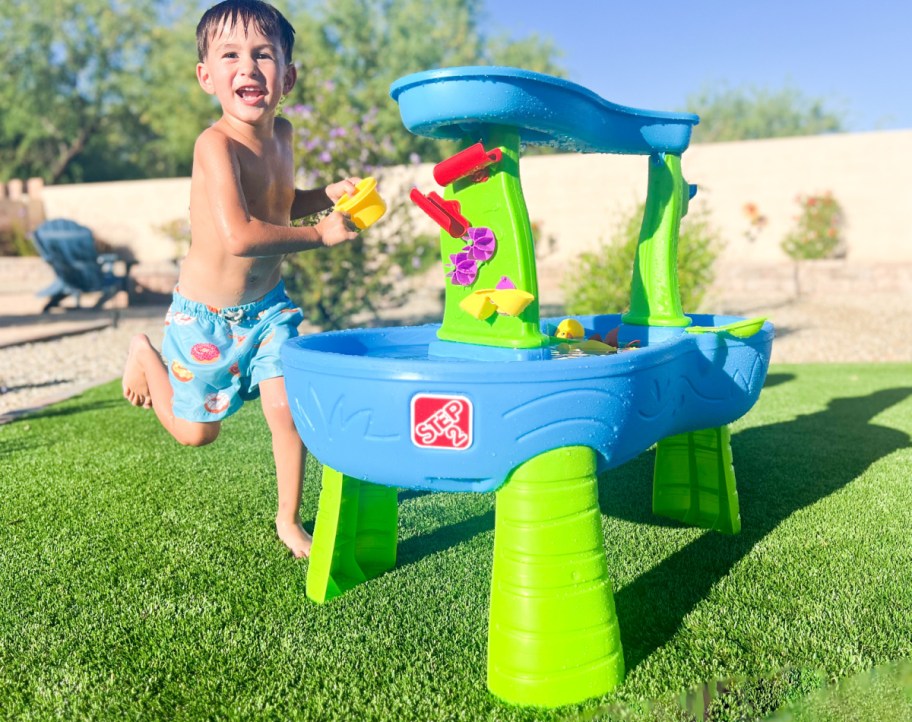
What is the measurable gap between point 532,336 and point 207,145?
39.6 inches

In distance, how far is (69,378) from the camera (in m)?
5.89

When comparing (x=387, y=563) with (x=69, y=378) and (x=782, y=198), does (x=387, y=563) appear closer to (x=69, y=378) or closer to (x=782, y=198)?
(x=69, y=378)

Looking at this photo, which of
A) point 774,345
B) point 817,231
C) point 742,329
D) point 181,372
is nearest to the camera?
point 742,329

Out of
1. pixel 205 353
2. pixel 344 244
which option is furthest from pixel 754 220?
pixel 205 353

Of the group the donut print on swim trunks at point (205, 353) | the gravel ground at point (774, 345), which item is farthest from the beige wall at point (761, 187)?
the donut print on swim trunks at point (205, 353)

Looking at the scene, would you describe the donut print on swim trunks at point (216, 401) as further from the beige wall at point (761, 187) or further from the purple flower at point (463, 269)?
the beige wall at point (761, 187)

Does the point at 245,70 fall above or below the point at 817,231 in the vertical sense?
above

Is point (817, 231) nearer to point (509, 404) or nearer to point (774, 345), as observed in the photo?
point (774, 345)

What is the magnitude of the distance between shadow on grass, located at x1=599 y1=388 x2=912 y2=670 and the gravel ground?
235 cm

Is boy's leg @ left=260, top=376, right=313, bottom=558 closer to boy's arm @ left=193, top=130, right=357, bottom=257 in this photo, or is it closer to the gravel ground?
boy's arm @ left=193, top=130, right=357, bottom=257

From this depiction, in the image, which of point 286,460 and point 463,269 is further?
point 286,460

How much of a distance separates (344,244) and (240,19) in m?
4.89

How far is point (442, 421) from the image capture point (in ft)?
5.47

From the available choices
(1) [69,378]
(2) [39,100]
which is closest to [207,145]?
(1) [69,378]
